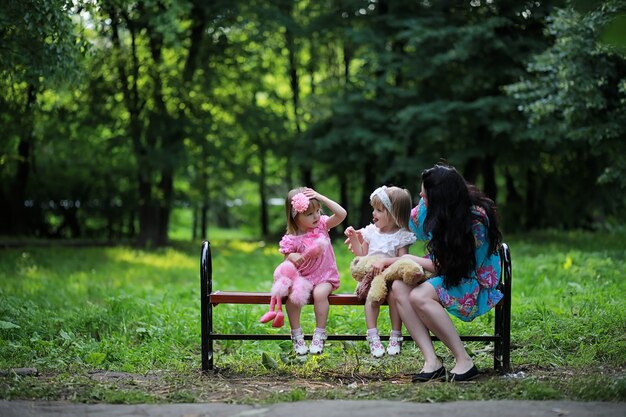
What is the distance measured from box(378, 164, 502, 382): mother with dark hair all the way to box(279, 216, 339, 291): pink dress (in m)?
0.55

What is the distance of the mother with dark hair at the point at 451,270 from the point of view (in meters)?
5.02

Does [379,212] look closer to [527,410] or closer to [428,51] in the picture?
[527,410]

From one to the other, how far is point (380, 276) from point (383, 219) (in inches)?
17.1

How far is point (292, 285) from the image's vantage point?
17.6ft

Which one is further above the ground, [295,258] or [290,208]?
[290,208]

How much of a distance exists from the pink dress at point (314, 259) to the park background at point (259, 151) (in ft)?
2.25

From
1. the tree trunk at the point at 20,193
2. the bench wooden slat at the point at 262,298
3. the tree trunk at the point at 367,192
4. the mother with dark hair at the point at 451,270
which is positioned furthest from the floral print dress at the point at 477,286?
the tree trunk at the point at 20,193

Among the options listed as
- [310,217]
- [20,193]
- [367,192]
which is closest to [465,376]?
[310,217]

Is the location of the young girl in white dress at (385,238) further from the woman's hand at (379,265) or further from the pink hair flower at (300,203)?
the pink hair flower at (300,203)

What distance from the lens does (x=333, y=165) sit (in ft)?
68.4

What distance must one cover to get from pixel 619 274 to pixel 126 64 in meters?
13.1

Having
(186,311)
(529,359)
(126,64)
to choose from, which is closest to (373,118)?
(126,64)

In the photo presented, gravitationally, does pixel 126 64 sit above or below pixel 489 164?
above

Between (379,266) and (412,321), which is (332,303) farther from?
(412,321)
